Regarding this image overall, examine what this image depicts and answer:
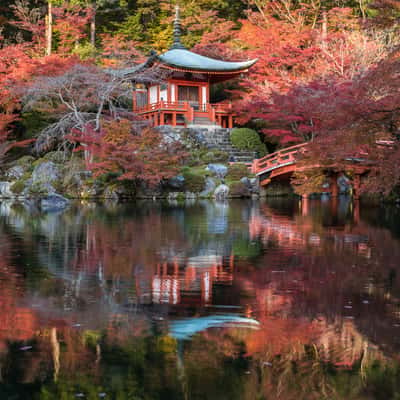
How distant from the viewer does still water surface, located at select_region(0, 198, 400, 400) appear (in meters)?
4.29

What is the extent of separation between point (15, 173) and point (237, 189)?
10.5 meters

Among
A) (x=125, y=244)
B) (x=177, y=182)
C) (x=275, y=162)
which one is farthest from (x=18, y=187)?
(x=125, y=244)

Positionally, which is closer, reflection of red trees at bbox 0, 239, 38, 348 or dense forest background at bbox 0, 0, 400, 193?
reflection of red trees at bbox 0, 239, 38, 348

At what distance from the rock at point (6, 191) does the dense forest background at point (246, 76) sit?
1766mm

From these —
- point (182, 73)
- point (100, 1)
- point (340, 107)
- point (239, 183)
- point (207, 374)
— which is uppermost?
point (100, 1)

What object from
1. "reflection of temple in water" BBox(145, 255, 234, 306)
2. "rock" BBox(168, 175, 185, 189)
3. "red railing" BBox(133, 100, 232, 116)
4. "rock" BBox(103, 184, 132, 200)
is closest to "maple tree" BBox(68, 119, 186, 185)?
"rock" BBox(103, 184, 132, 200)

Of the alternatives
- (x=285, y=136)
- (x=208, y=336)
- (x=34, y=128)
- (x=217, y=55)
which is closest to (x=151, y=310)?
(x=208, y=336)

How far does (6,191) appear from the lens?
87.6ft

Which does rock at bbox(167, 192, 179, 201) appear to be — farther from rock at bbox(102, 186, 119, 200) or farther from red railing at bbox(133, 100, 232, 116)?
red railing at bbox(133, 100, 232, 116)

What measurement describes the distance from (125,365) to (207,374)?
0.66m

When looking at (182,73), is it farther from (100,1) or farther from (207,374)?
(207,374)

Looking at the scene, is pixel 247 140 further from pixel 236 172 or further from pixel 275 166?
pixel 275 166

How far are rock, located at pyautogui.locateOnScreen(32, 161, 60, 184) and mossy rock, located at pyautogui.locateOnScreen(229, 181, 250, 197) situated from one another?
784 cm

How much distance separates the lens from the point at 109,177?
25.8 metres
